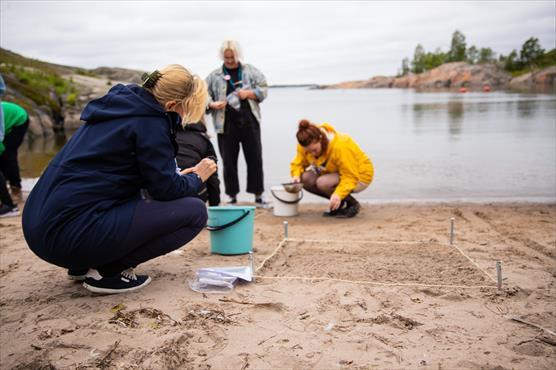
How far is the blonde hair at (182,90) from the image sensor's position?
120 inches

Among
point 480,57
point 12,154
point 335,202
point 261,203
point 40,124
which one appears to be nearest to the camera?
point 335,202

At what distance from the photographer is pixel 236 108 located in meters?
6.47

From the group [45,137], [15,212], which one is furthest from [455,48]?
[15,212]

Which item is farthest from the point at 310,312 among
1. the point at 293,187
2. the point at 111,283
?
the point at 293,187

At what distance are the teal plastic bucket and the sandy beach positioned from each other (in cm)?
11

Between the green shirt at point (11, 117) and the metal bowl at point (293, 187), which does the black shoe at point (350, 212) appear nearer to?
the metal bowl at point (293, 187)

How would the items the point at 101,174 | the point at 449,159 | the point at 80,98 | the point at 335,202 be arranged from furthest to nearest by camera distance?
the point at 80,98 → the point at 449,159 → the point at 335,202 → the point at 101,174

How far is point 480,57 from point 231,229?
9829 cm

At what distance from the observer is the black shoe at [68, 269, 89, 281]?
3.54 meters

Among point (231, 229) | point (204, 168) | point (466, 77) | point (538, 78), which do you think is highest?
point (466, 77)

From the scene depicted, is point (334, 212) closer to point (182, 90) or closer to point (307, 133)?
point (307, 133)

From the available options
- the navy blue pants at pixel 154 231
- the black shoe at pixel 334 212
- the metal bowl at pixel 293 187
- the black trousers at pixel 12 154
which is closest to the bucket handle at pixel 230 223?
the navy blue pants at pixel 154 231

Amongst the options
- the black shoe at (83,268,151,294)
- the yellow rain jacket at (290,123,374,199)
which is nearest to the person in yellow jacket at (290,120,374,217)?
the yellow rain jacket at (290,123,374,199)

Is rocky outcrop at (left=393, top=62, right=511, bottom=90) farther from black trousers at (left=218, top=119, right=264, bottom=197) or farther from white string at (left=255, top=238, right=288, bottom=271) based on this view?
white string at (left=255, top=238, right=288, bottom=271)
